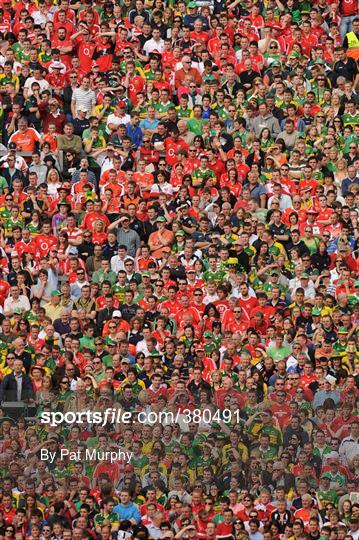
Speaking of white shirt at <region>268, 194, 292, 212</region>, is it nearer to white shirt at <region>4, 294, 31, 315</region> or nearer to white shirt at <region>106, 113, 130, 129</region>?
white shirt at <region>106, 113, 130, 129</region>

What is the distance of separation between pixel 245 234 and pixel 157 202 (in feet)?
4.80

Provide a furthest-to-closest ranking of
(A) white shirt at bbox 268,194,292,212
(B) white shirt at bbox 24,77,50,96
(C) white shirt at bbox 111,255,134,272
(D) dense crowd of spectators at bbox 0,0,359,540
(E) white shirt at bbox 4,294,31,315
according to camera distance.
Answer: (B) white shirt at bbox 24,77,50,96 → (A) white shirt at bbox 268,194,292,212 → (C) white shirt at bbox 111,255,134,272 → (E) white shirt at bbox 4,294,31,315 → (D) dense crowd of spectators at bbox 0,0,359,540

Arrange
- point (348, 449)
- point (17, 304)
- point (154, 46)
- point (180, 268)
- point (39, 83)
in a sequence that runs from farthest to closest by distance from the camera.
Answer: point (154, 46), point (39, 83), point (180, 268), point (17, 304), point (348, 449)

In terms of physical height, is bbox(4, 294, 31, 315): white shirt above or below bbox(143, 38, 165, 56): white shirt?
below

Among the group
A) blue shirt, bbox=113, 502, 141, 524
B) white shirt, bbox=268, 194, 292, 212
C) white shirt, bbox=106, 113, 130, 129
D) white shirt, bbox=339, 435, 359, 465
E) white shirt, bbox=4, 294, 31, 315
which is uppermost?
white shirt, bbox=106, 113, 130, 129

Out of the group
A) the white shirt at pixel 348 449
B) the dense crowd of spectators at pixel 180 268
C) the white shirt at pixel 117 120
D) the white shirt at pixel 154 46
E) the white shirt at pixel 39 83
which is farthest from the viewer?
the white shirt at pixel 154 46

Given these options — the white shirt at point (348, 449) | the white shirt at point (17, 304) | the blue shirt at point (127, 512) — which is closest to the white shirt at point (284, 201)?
the white shirt at point (17, 304)

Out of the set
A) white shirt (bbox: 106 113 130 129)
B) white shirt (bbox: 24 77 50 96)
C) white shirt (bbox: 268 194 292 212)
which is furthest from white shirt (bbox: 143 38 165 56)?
white shirt (bbox: 268 194 292 212)

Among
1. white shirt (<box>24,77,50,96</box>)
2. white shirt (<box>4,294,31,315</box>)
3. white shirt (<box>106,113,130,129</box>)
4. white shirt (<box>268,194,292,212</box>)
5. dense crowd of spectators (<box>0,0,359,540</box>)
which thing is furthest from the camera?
white shirt (<box>24,77,50,96</box>)

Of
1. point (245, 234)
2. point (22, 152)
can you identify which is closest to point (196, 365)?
point (245, 234)

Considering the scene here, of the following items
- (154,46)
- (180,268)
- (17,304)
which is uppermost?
(154,46)

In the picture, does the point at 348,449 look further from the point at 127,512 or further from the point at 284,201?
the point at 284,201

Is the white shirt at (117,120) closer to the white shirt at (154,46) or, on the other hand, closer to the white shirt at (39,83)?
the white shirt at (39,83)

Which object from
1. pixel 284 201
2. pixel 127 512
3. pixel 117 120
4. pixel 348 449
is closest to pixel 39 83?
pixel 117 120
